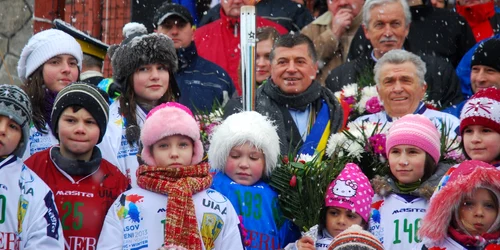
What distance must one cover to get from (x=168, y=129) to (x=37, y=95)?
4.33 ft

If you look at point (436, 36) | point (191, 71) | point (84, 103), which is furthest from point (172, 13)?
point (84, 103)

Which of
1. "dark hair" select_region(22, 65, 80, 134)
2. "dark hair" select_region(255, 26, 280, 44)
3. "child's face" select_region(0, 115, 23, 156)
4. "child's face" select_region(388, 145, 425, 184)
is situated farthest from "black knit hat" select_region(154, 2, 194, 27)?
"child's face" select_region(0, 115, 23, 156)

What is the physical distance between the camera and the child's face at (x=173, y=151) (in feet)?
22.4

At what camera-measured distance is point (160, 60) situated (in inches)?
312

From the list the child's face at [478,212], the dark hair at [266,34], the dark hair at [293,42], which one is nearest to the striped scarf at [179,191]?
the child's face at [478,212]

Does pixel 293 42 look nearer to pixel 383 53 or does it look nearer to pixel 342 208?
pixel 383 53

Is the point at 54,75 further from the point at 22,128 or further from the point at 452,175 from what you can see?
the point at 452,175

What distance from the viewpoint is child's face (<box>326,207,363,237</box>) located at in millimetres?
7086

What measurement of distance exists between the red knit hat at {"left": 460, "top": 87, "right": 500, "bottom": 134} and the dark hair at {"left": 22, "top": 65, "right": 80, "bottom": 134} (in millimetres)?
2797

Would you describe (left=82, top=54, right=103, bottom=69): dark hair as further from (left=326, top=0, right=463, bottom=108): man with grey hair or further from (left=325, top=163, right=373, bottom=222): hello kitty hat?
(left=325, top=163, right=373, bottom=222): hello kitty hat

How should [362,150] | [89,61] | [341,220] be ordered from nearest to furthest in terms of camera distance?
[341,220] → [362,150] → [89,61]

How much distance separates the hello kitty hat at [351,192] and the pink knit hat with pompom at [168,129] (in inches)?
35.1

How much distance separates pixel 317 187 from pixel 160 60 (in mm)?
1528

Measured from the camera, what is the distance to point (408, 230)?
7098mm
